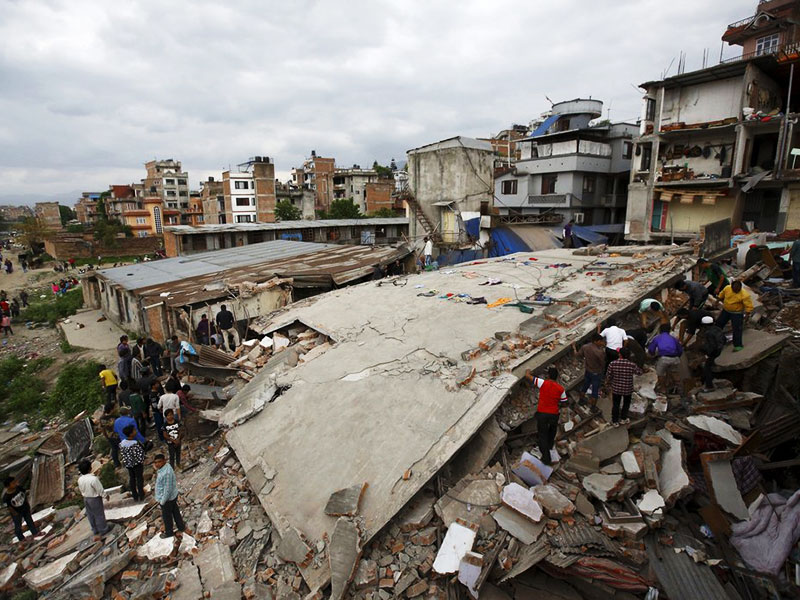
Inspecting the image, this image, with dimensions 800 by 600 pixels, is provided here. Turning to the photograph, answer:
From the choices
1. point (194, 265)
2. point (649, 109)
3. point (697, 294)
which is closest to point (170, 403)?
point (697, 294)

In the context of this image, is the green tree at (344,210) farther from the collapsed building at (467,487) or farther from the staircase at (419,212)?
the collapsed building at (467,487)

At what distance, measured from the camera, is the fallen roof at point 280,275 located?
12398mm

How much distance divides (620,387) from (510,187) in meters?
27.2

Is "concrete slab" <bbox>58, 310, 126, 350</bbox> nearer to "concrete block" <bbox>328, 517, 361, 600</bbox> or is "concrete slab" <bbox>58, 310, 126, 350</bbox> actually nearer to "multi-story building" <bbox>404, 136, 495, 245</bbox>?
"concrete block" <bbox>328, 517, 361, 600</bbox>

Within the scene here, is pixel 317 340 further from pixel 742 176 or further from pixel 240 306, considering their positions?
pixel 742 176

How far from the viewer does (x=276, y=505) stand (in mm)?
5293

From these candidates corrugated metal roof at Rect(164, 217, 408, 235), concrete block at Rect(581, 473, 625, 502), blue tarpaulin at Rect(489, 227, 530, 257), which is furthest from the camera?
corrugated metal roof at Rect(164, 217, 408, 235)

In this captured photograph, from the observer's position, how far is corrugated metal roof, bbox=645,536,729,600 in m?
3.95

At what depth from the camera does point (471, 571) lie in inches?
162

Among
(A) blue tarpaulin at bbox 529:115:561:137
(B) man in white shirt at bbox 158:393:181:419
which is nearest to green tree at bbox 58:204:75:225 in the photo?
(A) blue tarpaulin at bbox 529:115:561:137

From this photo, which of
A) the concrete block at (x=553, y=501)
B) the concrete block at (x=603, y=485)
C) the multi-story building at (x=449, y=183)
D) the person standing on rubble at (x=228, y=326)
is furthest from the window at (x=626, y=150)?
the concrete block at (x=553, y=501)

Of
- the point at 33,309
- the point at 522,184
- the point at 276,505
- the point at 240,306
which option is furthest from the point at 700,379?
the point at 33,309

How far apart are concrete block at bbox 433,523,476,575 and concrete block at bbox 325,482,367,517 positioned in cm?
104

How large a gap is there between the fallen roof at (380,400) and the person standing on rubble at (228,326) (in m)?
1.17
